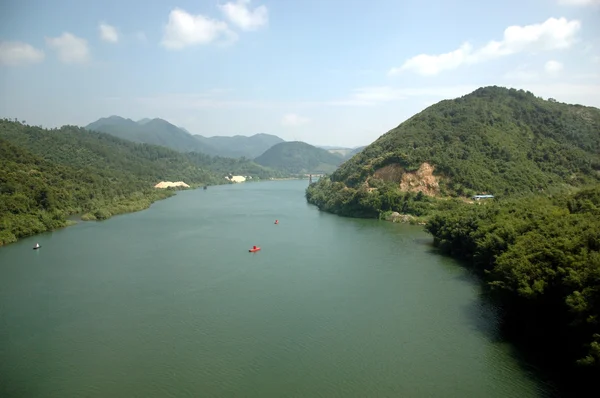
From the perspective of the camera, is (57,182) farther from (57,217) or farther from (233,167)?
(233,167)

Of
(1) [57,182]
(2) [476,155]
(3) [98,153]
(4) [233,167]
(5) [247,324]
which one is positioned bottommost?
(5) [247,324]

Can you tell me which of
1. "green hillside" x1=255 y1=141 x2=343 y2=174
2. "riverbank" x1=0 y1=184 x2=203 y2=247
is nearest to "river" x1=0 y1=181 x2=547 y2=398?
"riverbank" x1=0 y1=184 x2=203 y2=247

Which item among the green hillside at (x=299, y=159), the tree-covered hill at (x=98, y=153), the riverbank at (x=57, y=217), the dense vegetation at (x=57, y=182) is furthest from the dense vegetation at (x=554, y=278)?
the green hillside at (x=299, y=159)

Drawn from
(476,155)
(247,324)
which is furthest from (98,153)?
(247,324)

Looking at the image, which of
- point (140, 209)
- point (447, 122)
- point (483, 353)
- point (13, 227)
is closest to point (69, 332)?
point (483, 353)

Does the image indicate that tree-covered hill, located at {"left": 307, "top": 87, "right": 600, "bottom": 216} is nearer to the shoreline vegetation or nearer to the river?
the shoreline vegetation
